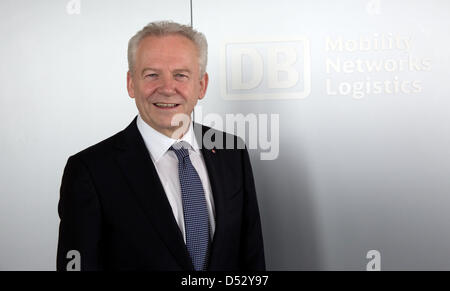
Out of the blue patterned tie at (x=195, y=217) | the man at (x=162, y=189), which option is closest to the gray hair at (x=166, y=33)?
the man at (x=162, y=189)

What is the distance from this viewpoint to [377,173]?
2328 mm

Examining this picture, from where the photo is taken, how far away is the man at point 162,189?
1.68 metres

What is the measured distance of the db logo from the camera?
2355 mm

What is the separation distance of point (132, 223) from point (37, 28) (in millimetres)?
1281

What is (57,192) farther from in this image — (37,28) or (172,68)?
(172,68)

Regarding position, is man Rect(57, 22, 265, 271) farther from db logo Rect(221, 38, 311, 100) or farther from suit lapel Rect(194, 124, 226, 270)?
db logo Rect(221, 38, 311, 100)

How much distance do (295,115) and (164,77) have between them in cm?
79

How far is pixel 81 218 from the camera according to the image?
64.4 inches

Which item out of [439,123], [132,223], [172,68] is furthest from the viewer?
[439,123]

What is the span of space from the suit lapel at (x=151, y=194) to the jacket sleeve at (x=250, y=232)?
308 mm

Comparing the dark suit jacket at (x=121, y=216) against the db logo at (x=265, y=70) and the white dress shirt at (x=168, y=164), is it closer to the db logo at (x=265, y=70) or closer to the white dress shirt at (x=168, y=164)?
the white dress shirt at (x=168, y=164)

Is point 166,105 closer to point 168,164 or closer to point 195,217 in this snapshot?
point 168,164

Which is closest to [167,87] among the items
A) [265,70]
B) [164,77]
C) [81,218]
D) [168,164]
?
[164,77]

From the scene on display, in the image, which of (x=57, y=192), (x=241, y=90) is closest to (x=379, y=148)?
(x=241, y=90)
